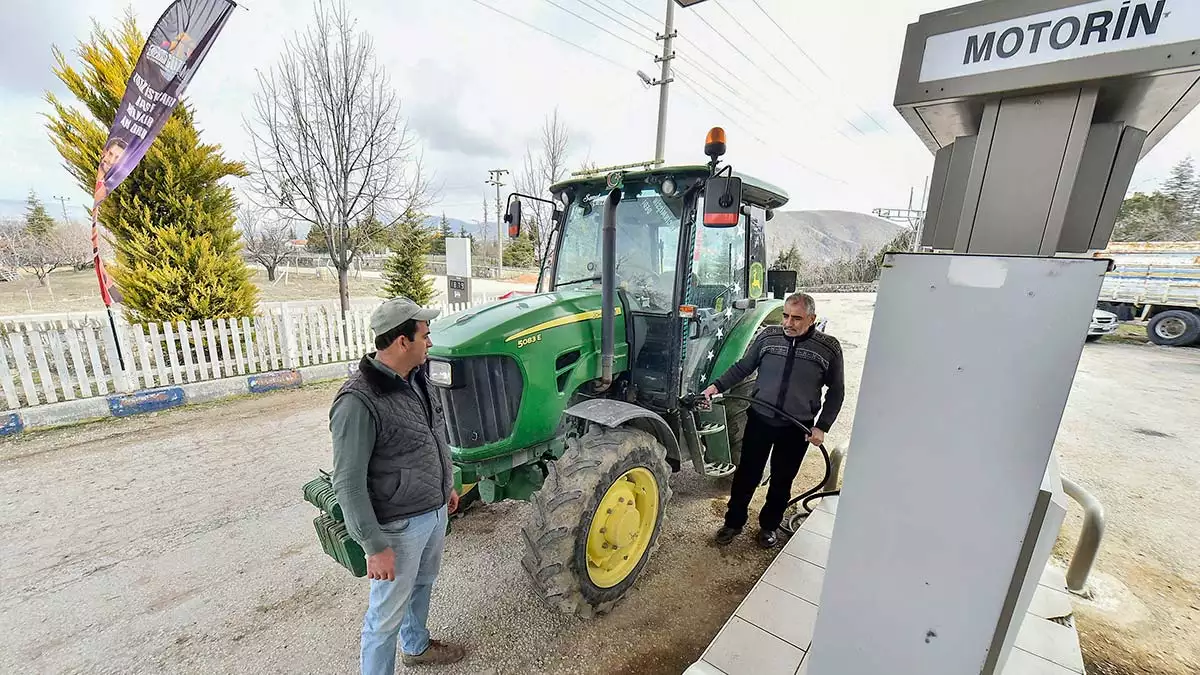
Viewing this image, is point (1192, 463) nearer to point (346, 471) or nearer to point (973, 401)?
point (973, 401)

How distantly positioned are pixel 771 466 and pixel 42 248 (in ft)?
103

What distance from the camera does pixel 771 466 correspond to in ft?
10.3

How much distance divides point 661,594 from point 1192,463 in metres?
6.42

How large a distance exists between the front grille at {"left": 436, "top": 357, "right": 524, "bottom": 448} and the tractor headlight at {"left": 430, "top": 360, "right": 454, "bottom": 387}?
→ 1.3 inches

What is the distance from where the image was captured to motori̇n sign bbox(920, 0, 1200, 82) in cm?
88

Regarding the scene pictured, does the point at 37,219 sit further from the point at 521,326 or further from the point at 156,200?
the point at 521,326

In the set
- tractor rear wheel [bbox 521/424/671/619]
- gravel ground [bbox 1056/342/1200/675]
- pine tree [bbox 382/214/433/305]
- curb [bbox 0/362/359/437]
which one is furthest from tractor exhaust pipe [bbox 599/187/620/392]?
pine tree [bbox 382/214/433/305]

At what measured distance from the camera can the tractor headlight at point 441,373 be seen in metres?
2.44

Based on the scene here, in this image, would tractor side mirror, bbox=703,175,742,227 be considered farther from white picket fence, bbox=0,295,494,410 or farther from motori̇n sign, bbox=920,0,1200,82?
white picket fence, bbox=0,295,494,410

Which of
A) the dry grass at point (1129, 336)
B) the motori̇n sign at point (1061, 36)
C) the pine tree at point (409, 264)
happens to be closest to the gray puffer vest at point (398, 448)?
the motori̇n sign at point (1061, 36)

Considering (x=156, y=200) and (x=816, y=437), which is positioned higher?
(x=156, y=200)

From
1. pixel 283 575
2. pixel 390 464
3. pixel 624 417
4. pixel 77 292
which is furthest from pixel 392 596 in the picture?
pixel 77 292

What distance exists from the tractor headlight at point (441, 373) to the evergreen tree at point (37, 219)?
34015mm

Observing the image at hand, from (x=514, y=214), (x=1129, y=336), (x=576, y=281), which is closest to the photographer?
(x=576, y=281)
